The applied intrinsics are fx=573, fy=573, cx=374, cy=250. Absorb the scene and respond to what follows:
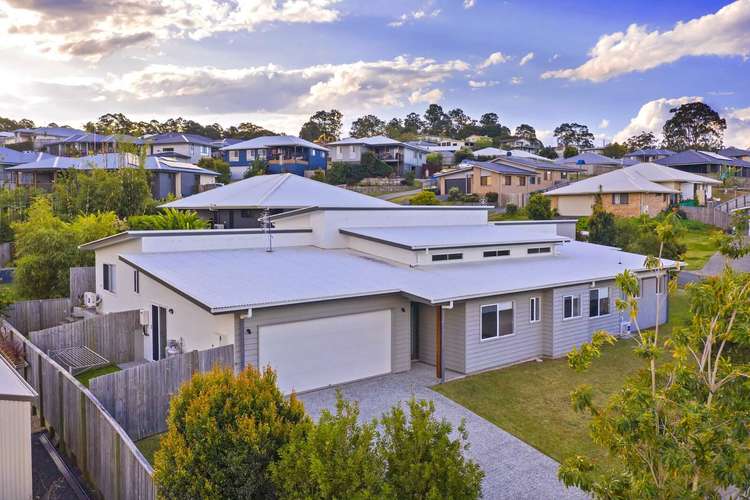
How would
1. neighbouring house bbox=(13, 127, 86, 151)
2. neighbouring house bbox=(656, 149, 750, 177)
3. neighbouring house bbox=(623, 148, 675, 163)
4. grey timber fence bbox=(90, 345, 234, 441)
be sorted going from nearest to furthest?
grey timber fence bbox=(90, 345, 234, 441) → neighbouring house bbox=(656, 149, 750, 177) → neighbouring house bbox=(623, 148, 675, 163) → neighbouring house bbox=(13, 127, 86, 151)

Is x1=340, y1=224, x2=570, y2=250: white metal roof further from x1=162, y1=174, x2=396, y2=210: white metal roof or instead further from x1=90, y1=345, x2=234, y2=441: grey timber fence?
x1=90, y1=345, x2=234, y2=441: grey timber fence

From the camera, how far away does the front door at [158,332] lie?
638 inches

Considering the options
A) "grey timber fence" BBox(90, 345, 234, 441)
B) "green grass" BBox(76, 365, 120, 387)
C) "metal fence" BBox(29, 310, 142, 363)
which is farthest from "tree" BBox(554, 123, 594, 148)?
A: "grey timber fence" BBox(90, 345, 234, 441)

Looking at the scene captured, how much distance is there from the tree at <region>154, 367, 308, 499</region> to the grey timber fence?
3.85 metres

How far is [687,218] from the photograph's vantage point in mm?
49344

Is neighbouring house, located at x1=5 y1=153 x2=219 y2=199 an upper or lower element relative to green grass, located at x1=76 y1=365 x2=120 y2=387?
upper

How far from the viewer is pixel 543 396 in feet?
47.9

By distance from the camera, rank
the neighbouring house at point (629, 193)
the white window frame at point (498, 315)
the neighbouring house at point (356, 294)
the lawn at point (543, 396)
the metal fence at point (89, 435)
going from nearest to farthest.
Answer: the metal fence at point (89, 435) < the lawn at point (543, 396) < the neighbouring house at point (356, 294) < the white window frame at point (498, 315) < the neighbouring house at point (629, 193)

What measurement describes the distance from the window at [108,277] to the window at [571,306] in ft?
49.3

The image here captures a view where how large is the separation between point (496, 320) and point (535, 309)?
1864 millimetres

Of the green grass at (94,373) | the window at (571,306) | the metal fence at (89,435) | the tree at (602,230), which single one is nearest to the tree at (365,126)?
the tree at (602,230)

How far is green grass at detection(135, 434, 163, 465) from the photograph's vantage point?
11281mm

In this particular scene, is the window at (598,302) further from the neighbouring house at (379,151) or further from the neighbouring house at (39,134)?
the neighbouring house at (39,134)

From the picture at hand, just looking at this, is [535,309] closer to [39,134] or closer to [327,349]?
[327,349]
